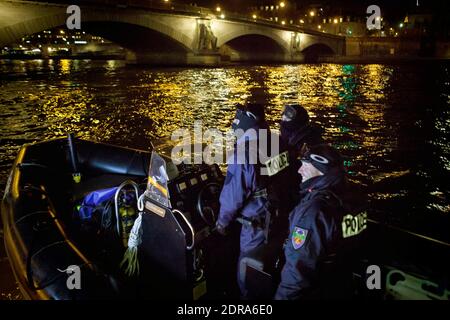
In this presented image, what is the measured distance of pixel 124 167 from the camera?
5.57 m

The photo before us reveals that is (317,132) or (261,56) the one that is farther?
(261,56)

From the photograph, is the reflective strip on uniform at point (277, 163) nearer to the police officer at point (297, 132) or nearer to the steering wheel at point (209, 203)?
the police officer at point (297, 132)

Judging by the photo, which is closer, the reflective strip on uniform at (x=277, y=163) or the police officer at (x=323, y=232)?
the police officer at (x=323, y=232)

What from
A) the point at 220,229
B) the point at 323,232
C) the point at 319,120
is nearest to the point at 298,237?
the point at 323,232

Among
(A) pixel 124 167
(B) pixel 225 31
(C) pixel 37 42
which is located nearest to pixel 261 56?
(B) pixel 225 31

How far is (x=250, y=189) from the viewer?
2908 millimetres

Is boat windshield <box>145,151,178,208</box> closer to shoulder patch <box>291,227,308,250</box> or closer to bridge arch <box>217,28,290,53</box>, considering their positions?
shoulder patch <box>291,227,308,250</box>

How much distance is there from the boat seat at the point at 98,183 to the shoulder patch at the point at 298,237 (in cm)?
350

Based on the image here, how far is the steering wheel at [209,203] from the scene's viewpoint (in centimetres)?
308

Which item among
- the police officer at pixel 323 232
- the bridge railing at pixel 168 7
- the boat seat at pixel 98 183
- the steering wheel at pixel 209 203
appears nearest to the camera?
the police officer at pixel 323 232

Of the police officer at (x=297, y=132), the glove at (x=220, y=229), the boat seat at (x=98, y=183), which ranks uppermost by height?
the police officer at (x=297, y=132)

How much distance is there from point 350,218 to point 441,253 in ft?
3.24

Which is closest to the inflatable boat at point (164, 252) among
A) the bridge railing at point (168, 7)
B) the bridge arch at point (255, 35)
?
the bridge railing at point (168, 7)
